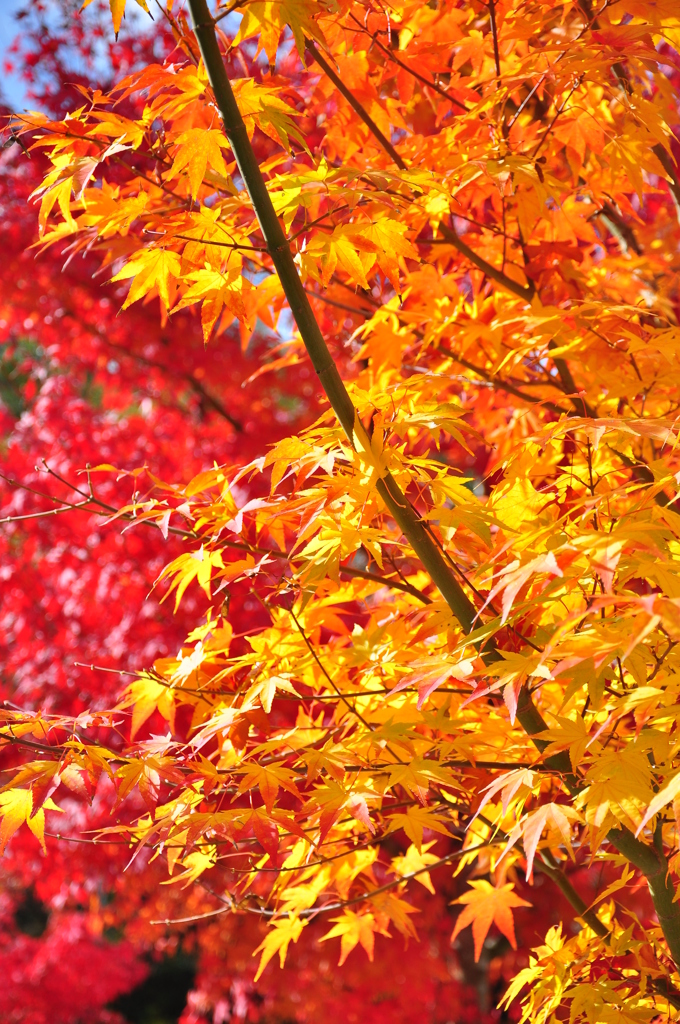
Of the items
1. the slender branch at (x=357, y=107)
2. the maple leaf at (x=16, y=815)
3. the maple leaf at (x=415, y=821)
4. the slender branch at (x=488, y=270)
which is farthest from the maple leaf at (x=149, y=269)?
the maple leaf at (x=415, y=821)

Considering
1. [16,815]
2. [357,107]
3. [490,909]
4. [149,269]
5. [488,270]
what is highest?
[357,107]

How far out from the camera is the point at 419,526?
137cm

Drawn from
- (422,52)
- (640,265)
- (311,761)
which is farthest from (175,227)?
(640,265)

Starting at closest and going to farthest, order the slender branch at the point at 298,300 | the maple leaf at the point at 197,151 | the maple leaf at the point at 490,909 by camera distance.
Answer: the slender branch at the point at 298,300 → the maple leaf at the point at 197,151 → the maple leaf at the point at 490,909

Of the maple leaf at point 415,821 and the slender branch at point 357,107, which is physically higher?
the slender branch at point 357,107

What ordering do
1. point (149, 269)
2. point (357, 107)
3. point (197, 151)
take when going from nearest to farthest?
point (197, 151), point (149, 269), point (357, 107)

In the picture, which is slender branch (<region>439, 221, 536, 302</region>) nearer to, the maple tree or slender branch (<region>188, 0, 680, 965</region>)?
the maple tree

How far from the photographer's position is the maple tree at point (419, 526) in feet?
3.98

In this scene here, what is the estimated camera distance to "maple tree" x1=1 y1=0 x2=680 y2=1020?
1213mm

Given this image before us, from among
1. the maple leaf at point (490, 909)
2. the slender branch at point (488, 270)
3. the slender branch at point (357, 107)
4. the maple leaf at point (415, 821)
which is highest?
the slender branch at point (357, 107)

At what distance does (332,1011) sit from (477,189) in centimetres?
430

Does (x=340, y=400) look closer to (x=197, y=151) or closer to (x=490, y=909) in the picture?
(x=197, y=151)

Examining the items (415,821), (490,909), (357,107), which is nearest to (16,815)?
(415,821)

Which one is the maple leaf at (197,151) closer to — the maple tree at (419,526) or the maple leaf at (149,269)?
the maple tree at (419,526)
